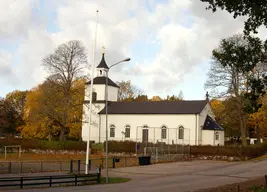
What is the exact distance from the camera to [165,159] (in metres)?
47.8

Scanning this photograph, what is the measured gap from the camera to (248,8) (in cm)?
1697

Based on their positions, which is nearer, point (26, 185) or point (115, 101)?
point (26, 185)

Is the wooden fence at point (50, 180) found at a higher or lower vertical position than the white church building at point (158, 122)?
lower

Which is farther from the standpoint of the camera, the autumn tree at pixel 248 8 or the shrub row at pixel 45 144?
the shrub row at pixel 45 144

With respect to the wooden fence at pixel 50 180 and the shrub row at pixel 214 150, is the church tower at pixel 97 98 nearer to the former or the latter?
the shrub row at pixel 214 150

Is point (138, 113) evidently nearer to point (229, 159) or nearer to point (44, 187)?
point (229, 159)

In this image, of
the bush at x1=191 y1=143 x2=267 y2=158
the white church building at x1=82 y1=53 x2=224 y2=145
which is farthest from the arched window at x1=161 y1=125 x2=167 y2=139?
the bush at x1=191 y1=143 x2=267 y2=158

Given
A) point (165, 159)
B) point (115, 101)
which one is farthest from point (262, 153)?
point (115, 101)

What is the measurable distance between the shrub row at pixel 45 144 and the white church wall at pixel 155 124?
36.0 feet

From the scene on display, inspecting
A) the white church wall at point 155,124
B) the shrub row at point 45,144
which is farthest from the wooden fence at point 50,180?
the white church wall at point 155,124

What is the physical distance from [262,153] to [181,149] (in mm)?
11145

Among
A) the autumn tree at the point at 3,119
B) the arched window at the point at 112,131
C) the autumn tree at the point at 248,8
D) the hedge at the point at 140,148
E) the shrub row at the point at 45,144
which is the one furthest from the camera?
the autumn tree at the point at 3,119

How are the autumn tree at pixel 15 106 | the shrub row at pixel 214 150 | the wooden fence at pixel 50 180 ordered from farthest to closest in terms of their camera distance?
the autumn tree at pixel 15 106 < the shrub row at pixel 214 150 < the wooden fence at pixel 50 180

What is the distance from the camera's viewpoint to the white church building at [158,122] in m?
65.2
